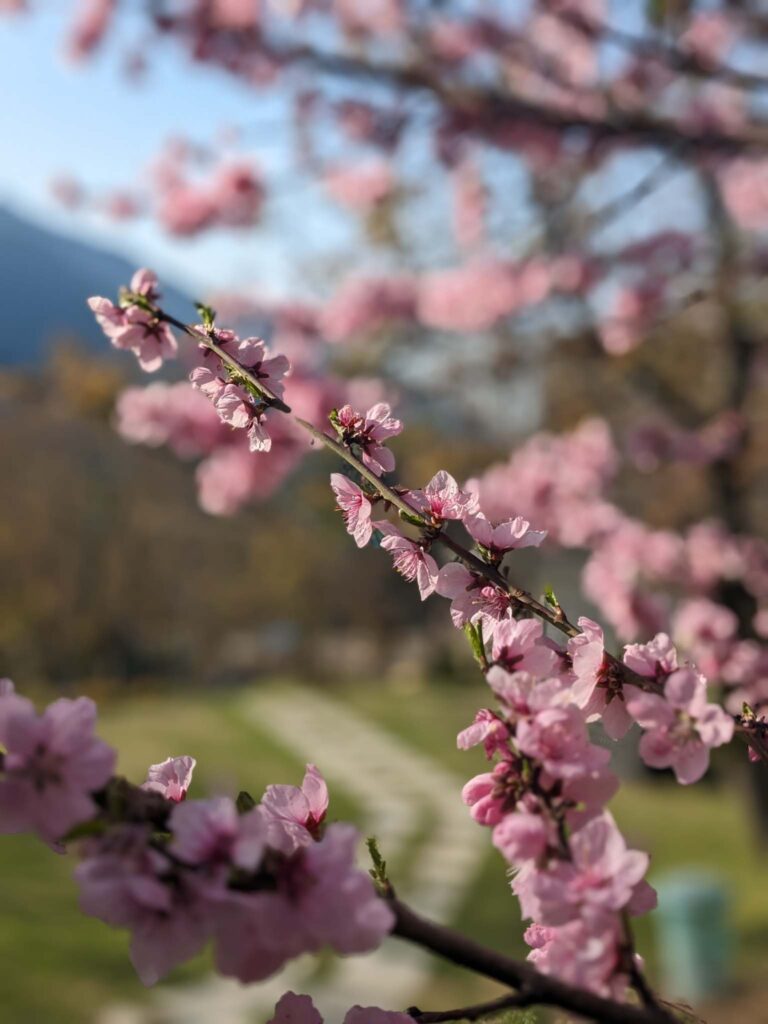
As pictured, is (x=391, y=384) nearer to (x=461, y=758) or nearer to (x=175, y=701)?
(x=461, y=758)

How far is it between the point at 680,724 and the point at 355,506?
0.28 metres

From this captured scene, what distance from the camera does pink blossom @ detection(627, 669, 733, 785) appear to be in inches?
22.0

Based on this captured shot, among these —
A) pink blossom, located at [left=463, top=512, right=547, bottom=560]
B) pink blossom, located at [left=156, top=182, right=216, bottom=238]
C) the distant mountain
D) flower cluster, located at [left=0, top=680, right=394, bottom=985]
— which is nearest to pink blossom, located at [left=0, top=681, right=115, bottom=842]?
flower cluster, located at [left=0, top=680, right=394, bottom=985]

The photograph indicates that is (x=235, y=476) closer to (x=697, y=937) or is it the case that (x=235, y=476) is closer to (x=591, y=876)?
(x=591, y=876)

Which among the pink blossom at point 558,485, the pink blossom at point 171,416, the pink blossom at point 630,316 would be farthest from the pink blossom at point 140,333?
the pink blossom at point 630,316

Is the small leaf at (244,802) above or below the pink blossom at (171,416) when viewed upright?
below

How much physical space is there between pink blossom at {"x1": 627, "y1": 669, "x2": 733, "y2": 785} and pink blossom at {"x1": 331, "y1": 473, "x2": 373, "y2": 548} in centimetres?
23

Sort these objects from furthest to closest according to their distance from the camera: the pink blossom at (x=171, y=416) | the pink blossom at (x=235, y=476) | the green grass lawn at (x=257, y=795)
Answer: the green grass lawn at (x=257, y=795)
the pink blossom at (x=235, y=476)
the pink blossom at (x=171, y=416)

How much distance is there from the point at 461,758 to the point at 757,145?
7.66m

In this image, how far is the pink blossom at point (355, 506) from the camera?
71cm

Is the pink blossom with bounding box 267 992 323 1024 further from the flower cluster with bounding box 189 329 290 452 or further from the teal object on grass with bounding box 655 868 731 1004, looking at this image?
the teal object on grass with bounding box 655 868 731 1004

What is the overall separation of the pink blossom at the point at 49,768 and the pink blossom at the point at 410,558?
0.30 meters

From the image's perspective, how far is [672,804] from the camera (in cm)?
857

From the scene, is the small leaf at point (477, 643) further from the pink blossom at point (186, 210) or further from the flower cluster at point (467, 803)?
the pink blossom at point (186, 210)
